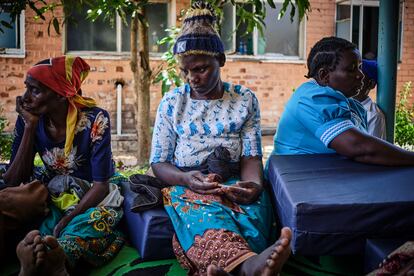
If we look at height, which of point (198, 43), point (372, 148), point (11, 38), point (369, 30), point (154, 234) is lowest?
point (154, 234)

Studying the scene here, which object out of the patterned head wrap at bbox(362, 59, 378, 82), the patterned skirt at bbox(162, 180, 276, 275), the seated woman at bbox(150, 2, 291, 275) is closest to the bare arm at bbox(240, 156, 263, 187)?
the seated woman at bbox(150, 2, 291, 275)

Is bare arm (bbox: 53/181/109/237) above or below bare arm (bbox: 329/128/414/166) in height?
below

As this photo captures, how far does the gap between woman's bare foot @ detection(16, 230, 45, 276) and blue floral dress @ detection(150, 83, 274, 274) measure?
0.71 m

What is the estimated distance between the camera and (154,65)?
9.52 meters

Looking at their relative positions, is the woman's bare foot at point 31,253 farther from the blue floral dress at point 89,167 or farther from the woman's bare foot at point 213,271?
the woman's bare foot at point 213,271

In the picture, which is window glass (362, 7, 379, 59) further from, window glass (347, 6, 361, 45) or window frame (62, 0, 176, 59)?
window frame (62, 0, 176, 59)

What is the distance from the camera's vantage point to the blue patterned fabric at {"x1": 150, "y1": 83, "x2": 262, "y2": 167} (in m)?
3.07

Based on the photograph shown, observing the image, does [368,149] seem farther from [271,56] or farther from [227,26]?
[271,56]

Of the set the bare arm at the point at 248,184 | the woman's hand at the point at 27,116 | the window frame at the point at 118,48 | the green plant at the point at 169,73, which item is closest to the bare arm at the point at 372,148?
the bare arm at the point at 248,184

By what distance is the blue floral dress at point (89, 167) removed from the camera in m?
2.81

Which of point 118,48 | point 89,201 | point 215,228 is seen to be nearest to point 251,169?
point 215,228

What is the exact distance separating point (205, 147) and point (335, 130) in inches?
30.8

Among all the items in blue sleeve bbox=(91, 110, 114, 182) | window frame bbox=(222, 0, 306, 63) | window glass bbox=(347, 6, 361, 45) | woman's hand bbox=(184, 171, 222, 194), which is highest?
window glass bbox=(347, 6, 361, 45)

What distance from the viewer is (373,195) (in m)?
2.37
